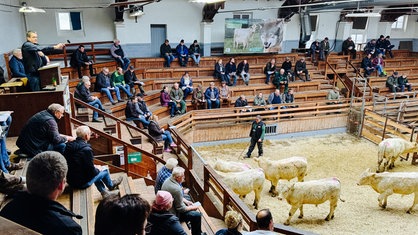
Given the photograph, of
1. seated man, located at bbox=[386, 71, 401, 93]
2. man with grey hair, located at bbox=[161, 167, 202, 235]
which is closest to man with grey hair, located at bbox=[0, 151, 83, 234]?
man with grey hair, located at bbox=[161, 167, 202, 235]

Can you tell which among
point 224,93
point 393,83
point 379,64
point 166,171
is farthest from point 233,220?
point 379,64

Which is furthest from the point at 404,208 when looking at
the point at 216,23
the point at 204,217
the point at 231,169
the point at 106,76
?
the point at 216,23

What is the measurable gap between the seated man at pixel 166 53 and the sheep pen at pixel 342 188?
466 cm

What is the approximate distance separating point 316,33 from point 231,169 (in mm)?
12839

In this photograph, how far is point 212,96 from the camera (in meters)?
12.5

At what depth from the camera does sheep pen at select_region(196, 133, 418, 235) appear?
6988 millimetres

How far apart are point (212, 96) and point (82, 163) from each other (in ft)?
28.3

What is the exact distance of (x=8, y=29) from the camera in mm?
10391

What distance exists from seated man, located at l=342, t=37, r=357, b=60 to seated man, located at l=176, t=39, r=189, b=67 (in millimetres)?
8866

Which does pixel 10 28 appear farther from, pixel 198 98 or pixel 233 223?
pixel 233 223

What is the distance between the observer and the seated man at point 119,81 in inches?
431

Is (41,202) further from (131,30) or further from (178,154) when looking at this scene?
(131,30)

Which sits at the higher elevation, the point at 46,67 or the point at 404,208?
the point at 46,67

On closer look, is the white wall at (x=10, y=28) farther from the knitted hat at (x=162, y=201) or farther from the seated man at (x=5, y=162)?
the knitted hat at (x=162, y=201)
